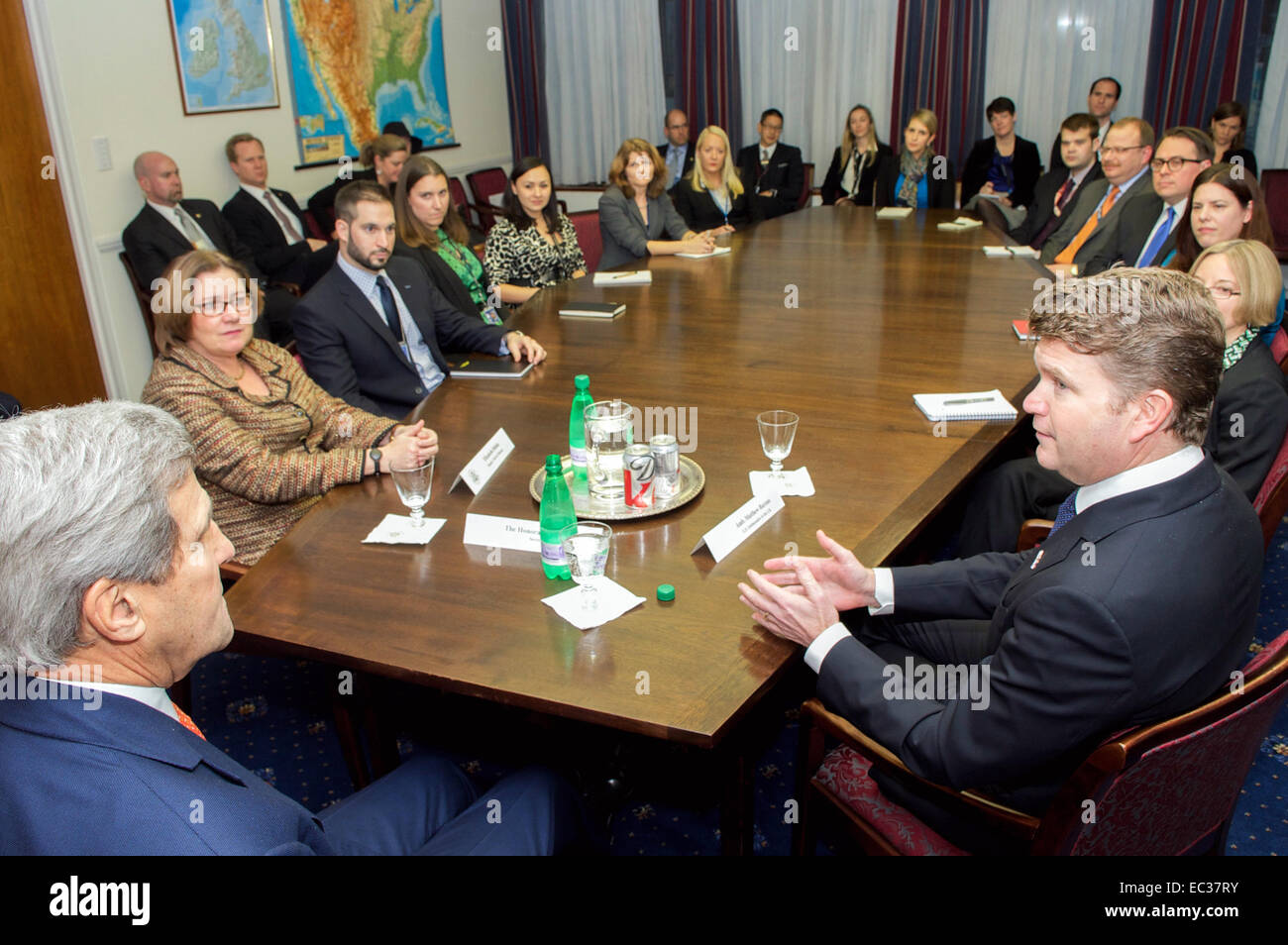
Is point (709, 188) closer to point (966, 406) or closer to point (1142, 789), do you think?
point (966, 406)

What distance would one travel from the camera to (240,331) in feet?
8.15

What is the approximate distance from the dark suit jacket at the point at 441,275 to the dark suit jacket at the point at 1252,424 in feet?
9.15

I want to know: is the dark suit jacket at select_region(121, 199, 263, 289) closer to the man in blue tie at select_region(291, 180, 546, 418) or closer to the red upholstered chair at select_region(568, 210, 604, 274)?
the red upholstered chair at select_region(568, 210, 604, 274)

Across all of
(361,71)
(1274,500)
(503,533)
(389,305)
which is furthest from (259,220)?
(1274,500)

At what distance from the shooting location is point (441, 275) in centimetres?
394

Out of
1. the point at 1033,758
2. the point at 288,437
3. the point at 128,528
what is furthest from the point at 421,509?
the point at 1033,758

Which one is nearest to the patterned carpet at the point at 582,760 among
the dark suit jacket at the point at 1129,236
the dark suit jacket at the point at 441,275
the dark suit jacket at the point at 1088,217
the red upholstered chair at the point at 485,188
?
the dark suit jacket at the point at 441,275

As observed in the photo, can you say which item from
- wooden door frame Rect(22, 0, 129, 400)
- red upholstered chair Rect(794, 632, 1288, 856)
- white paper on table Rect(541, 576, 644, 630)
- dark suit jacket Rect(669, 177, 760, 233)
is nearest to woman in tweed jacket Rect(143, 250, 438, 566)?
white paper on table Rect(541, 576, 644, 630)

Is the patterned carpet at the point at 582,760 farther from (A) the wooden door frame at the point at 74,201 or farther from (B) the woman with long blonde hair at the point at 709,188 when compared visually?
(B) the woman with long blonde hair at the point at 709,188

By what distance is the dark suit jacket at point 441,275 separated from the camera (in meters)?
3.89

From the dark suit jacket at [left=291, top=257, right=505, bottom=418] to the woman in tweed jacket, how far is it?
1.29 feet

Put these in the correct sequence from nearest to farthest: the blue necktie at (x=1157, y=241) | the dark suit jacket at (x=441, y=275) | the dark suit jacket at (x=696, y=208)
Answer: the dark suit jacket at (x=441, y=275), the blue necktie at (x=1157, y=241), the dark suit jacket at (x=696, y=208)

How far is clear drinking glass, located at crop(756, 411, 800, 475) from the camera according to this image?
2.08 m
